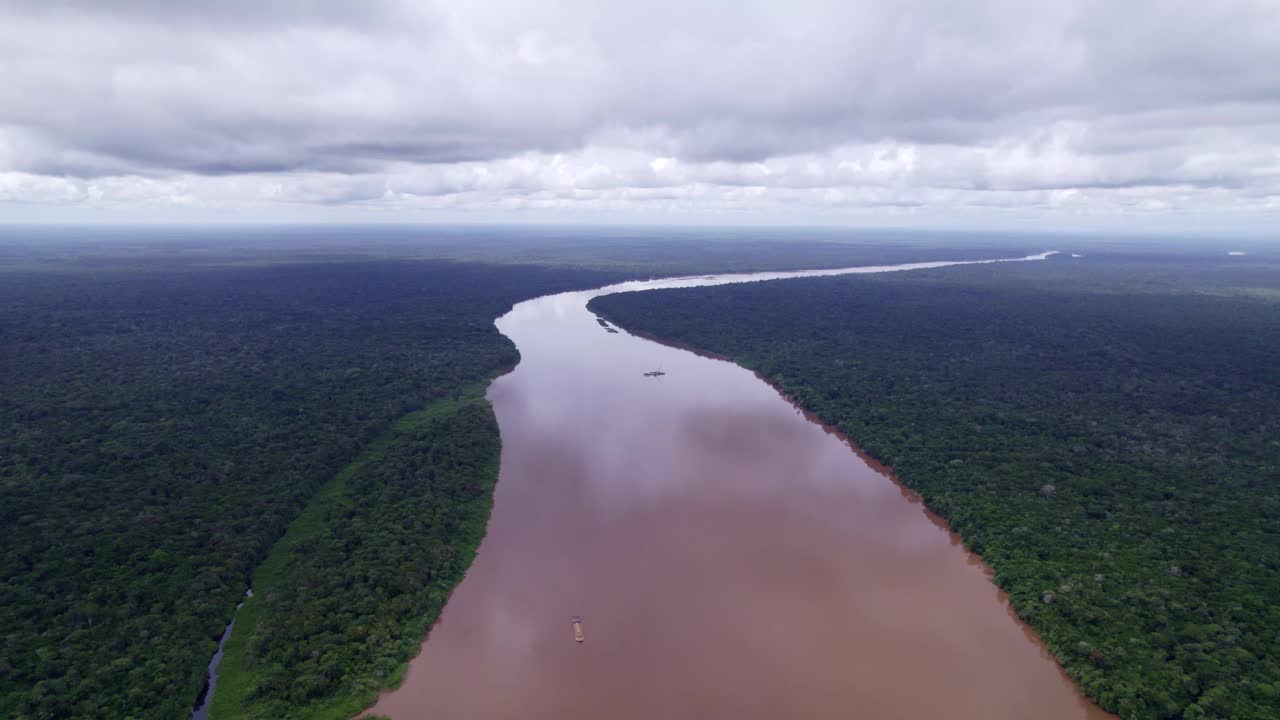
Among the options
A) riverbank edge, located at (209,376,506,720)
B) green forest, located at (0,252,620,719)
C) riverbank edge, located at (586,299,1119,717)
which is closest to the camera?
riverbank edge, located at (209,376,506,720)

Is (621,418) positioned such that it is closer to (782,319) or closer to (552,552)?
(552,552)

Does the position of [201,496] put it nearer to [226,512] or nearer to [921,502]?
[226,512]

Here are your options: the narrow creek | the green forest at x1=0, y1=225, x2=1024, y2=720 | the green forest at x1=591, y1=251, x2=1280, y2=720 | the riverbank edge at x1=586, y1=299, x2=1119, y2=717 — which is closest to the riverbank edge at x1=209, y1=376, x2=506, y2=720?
the green forest at x1=0, y1=225, x2=1024, y2=720

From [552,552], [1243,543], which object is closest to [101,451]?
[552,552]

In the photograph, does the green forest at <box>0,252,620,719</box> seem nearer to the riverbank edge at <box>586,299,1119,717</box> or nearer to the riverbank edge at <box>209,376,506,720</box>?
the riverbank edge at <box>209,376,506,720</box>

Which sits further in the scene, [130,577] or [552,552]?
[552,552]

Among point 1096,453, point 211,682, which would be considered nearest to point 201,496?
point 211,682
